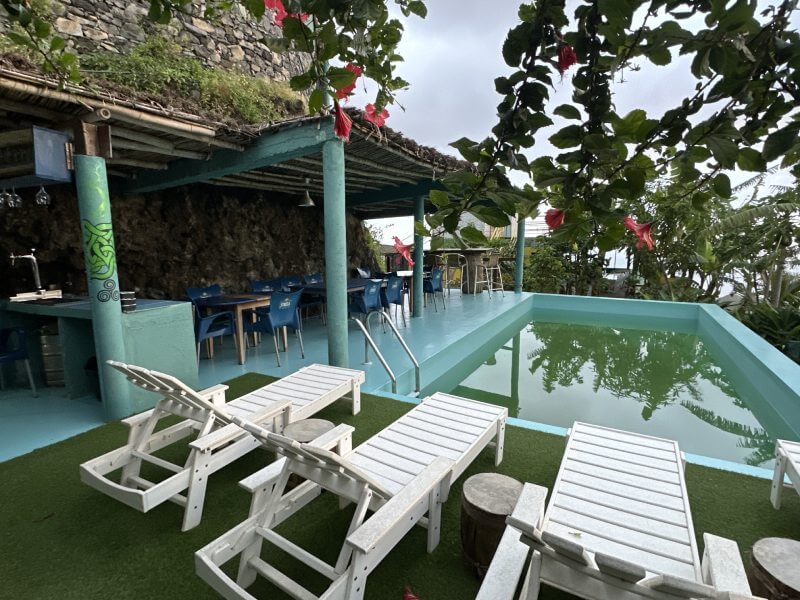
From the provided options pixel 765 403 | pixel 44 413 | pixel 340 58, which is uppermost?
pixel 340 58

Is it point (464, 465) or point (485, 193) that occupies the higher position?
point (485, 193)

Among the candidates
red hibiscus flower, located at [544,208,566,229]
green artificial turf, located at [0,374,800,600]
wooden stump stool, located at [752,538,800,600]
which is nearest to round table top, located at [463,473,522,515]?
green artificial turf, located at [0,374,800,600]

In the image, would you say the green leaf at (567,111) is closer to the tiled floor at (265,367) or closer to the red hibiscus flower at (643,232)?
the red hibiscus flower at (643,232)

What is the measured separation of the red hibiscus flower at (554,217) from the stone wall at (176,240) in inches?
297

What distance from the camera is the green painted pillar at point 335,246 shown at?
438cm

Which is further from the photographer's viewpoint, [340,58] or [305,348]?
[305,348]

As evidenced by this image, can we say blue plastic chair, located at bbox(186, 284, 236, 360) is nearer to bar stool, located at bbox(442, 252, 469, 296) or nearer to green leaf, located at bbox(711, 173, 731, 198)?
green leaf, located at bbox(711, 173, 731, 198)

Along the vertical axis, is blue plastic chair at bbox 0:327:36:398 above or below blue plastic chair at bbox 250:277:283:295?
below

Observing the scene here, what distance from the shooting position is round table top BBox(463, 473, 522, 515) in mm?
1920

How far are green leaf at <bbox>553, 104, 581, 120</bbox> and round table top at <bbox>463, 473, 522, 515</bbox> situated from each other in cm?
179

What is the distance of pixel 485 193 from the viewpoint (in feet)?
2.36

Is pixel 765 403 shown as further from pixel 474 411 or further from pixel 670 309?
pixel 670 309

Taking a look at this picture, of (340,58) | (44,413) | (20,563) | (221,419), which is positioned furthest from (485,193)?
(44,413)

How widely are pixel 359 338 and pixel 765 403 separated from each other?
5.43m
